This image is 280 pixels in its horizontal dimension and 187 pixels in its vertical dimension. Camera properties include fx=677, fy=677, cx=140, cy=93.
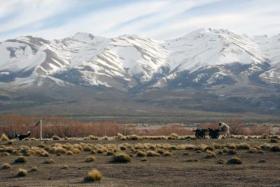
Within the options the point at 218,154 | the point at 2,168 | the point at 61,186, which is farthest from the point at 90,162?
the point at 61,186

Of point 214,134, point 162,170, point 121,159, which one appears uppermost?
point 214,134

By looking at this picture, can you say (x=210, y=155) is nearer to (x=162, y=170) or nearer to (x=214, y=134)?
(x=162, y=170)

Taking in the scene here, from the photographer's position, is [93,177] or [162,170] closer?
[93,177]

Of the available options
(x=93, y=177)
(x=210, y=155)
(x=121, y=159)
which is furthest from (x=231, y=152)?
(x=93, y=177)

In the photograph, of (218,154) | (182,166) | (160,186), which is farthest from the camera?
(218,154)

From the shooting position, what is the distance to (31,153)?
1753 inches

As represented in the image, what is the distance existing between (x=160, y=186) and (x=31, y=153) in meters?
18.6

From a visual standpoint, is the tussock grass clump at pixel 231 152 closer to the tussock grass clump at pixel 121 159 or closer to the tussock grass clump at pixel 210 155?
the tussock grass clump at pixel 210 155

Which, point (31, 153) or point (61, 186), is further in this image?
point (31, 153)

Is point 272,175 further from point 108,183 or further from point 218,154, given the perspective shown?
point 218,154

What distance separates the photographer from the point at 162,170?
3366cm

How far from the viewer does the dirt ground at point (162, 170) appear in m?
29.0

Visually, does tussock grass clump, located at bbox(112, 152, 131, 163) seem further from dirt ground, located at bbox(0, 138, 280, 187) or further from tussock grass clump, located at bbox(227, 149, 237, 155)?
tussock grass clump, located at bbox(227, 149, 237, 155)

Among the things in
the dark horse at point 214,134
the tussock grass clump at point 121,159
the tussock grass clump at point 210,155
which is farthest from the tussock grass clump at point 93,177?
the dark horse at point 214,134
